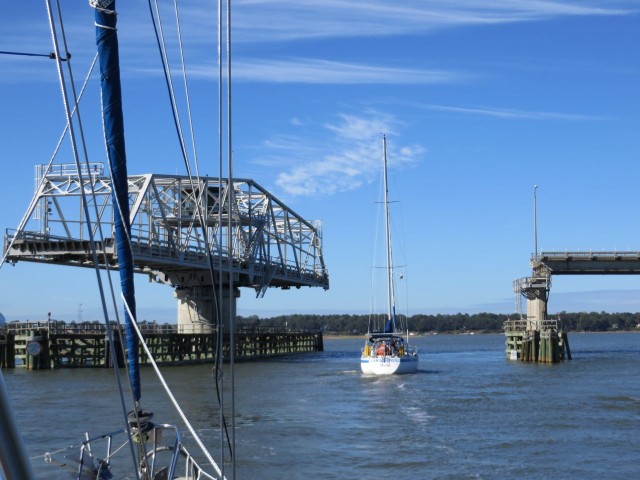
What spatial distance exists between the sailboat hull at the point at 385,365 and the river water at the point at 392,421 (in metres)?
0.90

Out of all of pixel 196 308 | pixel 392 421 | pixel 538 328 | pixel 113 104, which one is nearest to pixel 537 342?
pixel 538 328

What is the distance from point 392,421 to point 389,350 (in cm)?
2551

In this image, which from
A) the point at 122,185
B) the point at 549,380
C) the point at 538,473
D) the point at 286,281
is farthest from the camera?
the point at 286,281

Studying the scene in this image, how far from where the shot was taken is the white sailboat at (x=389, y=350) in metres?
58.9

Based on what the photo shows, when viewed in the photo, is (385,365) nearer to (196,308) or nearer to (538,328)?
(538,328)

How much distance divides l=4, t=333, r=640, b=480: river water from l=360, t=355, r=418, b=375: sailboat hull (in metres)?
0.90

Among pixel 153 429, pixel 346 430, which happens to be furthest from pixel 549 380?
pixel 153 429

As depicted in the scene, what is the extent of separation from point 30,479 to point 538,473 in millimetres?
22986

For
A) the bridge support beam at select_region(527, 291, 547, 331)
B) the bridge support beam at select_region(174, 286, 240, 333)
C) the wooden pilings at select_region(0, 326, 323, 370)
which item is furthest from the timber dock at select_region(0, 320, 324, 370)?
the bridge support beam at select_region(527, 291, 547, 331)

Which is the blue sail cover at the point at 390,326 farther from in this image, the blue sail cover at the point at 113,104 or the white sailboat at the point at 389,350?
the blue sail cover at the point at 113,104

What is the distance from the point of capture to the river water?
82.8ft

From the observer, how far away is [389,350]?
60594 mm

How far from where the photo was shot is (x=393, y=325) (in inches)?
2405

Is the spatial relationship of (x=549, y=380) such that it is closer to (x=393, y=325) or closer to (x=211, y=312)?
(x=393, y=325)
